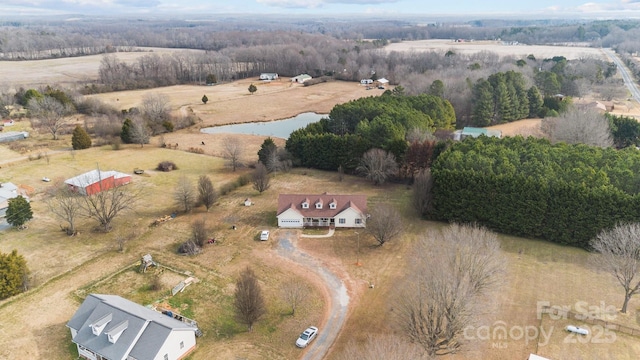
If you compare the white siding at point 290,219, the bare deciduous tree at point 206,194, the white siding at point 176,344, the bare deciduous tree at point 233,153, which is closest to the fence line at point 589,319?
the white siding at point 290,219

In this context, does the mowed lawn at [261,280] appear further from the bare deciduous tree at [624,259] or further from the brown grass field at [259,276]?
the bare deciduous tree at [624,259]

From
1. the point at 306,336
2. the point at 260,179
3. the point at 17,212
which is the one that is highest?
the point at 260,179

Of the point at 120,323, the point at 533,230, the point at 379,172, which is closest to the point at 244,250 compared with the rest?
the point at 120,323

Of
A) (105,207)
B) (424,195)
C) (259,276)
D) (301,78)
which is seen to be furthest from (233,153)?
(301,78)

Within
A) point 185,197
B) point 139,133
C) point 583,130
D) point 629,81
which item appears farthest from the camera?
point 629,81

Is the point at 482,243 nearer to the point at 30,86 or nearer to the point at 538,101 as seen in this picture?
the point at 538,101

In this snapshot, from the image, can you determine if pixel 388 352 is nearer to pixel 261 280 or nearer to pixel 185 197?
pixel 261 280
